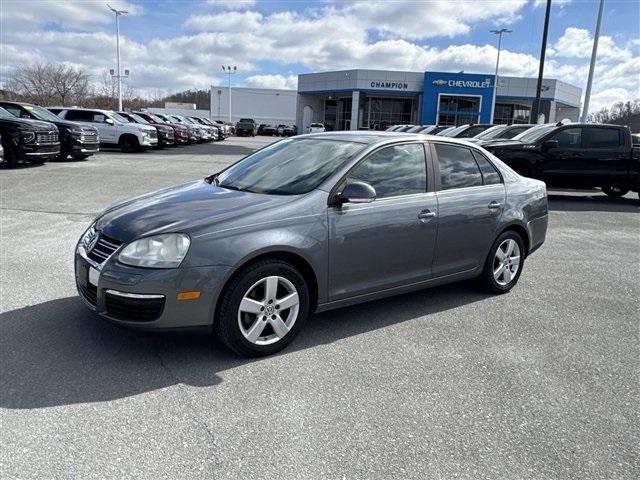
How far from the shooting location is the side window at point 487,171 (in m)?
5.27

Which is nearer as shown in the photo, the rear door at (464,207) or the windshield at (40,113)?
the rear door at (464,207)

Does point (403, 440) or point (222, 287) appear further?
point (222, 287)

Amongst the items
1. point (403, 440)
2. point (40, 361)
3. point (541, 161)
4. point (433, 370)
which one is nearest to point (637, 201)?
point (541, 161)

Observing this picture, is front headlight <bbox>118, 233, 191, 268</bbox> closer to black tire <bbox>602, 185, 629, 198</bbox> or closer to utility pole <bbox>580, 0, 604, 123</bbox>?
black tire <bbox>602, 185, 629, 198</bbox>

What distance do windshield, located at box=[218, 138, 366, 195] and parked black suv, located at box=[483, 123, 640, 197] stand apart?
8390 millimetres

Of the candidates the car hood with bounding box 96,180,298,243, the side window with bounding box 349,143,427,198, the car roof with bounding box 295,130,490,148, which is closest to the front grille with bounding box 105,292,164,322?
the car hood with bounding box 96,180,298,243

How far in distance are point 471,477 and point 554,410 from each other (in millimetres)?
968

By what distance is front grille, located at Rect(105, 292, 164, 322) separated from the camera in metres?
3.45

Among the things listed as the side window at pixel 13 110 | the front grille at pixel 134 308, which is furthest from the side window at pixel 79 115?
the front grille at pixel 134 308

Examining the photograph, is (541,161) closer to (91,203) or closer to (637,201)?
(637,201)

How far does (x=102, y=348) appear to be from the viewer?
12.6 ft

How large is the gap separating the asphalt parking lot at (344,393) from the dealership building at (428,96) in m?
53.6

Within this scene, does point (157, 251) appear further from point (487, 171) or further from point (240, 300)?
point (487, 171)

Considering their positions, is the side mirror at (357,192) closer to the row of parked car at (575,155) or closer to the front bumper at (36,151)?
the row of parked car at (575,155)
